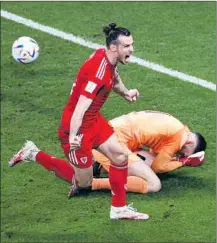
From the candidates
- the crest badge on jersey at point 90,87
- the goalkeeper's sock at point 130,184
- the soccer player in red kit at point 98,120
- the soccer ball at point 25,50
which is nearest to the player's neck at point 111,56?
the soccer player in red kit at point 98,120

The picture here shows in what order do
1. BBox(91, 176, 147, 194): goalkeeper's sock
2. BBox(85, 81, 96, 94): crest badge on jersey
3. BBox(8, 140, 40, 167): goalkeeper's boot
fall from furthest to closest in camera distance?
BBox(8, 140, 40, 167): goalkeeper's boot, BBox(91, 176, 147, 194): goalkeeper's sock, BBox(85, 81, 96, 94): crest badge on jersey

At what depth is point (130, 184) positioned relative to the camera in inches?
432

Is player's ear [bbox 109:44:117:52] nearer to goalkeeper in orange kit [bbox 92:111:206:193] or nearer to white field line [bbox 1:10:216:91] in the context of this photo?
goalkeeper in orange kit [bbox 92:111:206:193]

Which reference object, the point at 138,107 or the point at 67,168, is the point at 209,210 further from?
the point at 138,107

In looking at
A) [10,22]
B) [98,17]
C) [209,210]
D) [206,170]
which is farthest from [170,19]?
[209,210]

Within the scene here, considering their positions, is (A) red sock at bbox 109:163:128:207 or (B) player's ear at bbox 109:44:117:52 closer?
(B) player's ear at bbox 109:44:117:52

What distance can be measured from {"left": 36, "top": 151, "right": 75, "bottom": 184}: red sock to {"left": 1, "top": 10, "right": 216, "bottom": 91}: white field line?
284 cm

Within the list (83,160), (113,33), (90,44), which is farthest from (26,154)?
(90,44)

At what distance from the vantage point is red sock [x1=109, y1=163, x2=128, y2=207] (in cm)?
1039

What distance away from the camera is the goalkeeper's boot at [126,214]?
10.4 metres

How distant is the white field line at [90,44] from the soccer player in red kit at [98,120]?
10.0ft

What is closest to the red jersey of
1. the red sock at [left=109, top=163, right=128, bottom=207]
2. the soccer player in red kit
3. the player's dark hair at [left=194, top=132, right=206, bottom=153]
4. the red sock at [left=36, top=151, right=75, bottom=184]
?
the soccer player in red kit

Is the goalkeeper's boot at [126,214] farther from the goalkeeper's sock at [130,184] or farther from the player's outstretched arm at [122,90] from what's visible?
the player's outstretched arm at [122,90]

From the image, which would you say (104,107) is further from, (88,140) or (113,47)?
(113,47)
